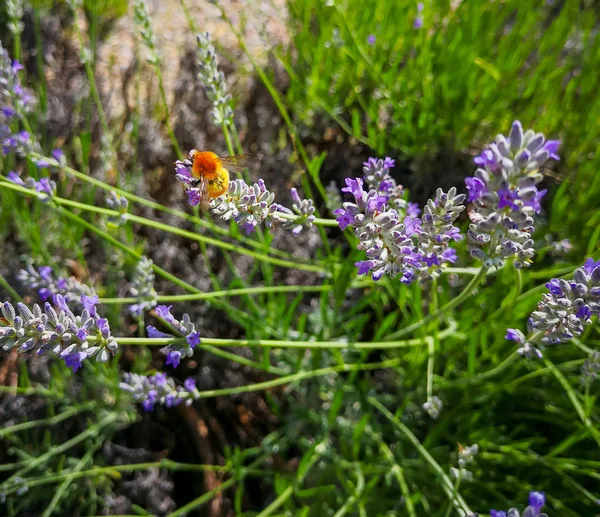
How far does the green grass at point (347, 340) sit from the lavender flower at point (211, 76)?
21cm

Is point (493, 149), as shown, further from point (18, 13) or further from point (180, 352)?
point (18, 13)

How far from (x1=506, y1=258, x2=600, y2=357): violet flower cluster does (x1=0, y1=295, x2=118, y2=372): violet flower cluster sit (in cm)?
70

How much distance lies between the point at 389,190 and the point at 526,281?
25.4 inches

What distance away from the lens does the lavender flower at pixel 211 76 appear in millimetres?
1194

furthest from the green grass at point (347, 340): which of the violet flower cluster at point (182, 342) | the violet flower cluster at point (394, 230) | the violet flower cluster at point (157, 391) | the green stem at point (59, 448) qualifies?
the violet flower cluster at point (394, 230)

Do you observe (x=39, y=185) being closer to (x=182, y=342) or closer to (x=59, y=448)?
(x=182, y=342)

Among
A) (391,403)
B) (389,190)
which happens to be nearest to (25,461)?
(391,403)

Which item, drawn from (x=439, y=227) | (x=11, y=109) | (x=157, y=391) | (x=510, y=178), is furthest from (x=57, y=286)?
(x=510, y=178)

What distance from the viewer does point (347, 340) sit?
1.75 meters

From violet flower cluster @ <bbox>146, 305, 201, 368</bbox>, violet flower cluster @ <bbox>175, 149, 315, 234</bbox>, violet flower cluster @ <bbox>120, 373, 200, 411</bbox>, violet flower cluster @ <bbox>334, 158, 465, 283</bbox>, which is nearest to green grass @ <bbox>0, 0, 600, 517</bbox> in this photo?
violet flower cluster @ <bbox>120, 373, 200, 411</bbox>

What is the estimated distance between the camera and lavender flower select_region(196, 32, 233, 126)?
119cm

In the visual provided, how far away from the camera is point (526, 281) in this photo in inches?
60.6

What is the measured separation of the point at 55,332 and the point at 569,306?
806mm

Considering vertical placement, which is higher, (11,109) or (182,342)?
(11,109)
